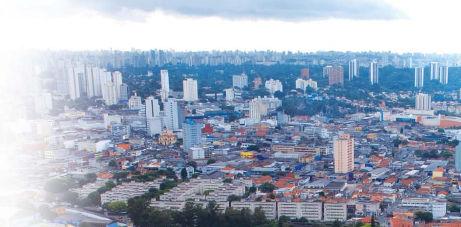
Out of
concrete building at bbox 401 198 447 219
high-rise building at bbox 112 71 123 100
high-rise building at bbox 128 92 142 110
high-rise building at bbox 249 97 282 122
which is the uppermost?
high-rise building at bbox 112 71 123 100

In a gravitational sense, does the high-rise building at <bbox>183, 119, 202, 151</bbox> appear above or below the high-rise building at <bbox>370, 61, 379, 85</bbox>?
below

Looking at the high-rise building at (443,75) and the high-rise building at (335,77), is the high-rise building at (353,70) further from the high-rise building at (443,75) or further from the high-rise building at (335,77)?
the high-rise building at (443,75)

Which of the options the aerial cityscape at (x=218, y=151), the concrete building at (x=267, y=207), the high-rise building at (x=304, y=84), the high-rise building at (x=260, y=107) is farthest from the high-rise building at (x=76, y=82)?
the concrete building at (x=267, y=207)

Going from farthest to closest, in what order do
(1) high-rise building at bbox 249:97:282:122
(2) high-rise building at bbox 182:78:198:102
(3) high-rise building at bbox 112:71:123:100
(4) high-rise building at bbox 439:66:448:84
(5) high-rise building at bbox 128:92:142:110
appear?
(4) high-rise building at bbox 439:66:448:84 < (2) high-rise building at bbox 182:78:198:102 < (3) high-rise building at bbox 112:71:123:100 < (5) high-rise building at bbox 128:92:142:110 < (1) high-rise building at bbox 249:97:282:122

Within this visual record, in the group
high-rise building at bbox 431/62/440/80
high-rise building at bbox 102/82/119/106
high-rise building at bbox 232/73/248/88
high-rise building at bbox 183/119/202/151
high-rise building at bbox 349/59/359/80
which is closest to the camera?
high-rise building at bbox 183/119/202/151

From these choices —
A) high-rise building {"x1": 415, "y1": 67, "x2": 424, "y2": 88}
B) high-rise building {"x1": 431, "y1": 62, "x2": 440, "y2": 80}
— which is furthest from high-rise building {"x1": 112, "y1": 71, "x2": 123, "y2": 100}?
high-rise building {"x1": 431, "y1": 62, "x2": 440, "y2": 80}

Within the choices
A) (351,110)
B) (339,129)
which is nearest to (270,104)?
(351,110)

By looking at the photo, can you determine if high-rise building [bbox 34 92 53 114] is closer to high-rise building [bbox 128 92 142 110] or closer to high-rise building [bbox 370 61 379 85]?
high-rise building [bbox 128 92 142 110]

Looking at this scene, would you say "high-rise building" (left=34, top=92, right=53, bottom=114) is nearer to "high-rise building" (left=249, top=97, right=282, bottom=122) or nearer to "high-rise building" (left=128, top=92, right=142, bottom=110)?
"high-rise building" (left=128, top=92, right=142, bottom=110)

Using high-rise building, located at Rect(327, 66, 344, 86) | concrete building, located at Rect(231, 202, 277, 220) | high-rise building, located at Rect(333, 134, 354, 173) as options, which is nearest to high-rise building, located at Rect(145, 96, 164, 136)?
high-rise building, located at Rect(333, 134, 354, 173)

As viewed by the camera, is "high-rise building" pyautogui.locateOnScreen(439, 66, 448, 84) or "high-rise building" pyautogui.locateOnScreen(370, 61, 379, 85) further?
"high-rise building" pyautogui.locateOnScreen(370, 61, 379, 85)
